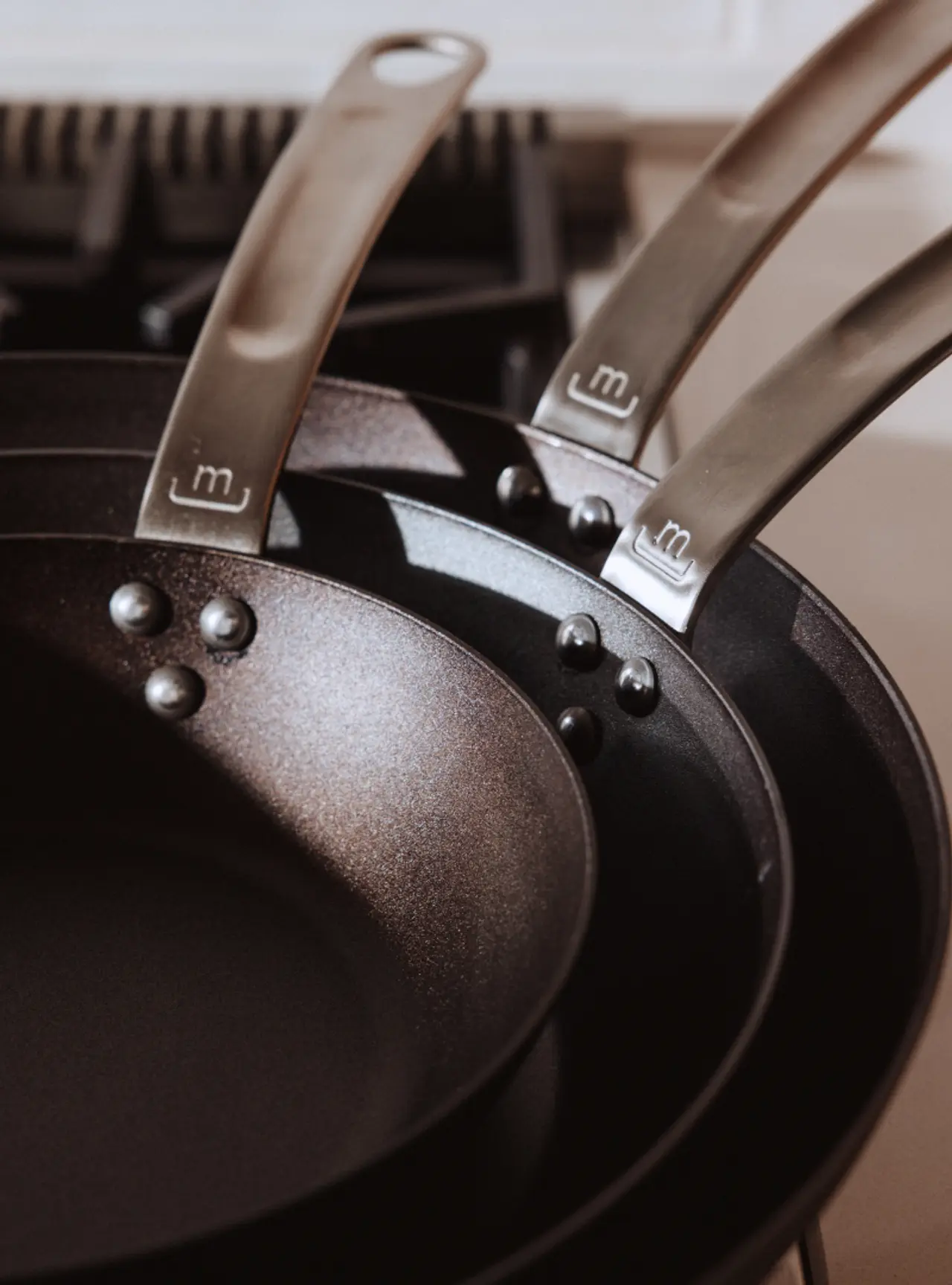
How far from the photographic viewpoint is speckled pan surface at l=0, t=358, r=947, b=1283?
0.26m

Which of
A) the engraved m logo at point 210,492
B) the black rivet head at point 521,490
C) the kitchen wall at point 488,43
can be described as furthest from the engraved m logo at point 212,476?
the kitchen wall at point 488,43

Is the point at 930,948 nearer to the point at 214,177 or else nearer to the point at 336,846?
the point at 336,846

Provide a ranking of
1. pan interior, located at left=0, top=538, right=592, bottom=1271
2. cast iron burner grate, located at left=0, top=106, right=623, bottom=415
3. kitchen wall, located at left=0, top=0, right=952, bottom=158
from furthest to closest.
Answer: kitchen wall, located at left=0, top=0, right=952, bottom=158, cast iron burner grate, located at left=0, top=106, right=623, bottom=415, pan interior, located at left=0, top=538, right=592, bottom=1271

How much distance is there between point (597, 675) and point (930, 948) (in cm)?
17

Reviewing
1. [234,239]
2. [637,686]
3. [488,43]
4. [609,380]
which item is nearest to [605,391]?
[609,380]

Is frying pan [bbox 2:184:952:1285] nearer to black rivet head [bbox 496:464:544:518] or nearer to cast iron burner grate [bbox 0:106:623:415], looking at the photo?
black rivet head [bbox 496:464:544:518]

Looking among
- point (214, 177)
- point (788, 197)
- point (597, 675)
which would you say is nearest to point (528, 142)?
point (214, 177)

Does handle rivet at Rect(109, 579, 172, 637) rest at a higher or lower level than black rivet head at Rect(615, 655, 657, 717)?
lower

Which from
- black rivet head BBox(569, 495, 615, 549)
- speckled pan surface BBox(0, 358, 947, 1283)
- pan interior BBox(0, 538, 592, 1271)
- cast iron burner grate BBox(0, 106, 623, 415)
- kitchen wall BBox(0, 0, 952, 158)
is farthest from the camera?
kitchen wall BBox(0, 0, 952, 158)

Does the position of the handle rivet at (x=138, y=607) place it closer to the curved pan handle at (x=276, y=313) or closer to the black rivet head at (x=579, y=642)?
the curved pan handle at (x=276, y=313)

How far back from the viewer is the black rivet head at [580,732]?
45 cm

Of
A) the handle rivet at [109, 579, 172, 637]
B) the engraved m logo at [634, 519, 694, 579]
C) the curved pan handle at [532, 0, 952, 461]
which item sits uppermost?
the curved pan handle at [532, 0, 952, 461]

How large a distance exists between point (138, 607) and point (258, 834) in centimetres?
9

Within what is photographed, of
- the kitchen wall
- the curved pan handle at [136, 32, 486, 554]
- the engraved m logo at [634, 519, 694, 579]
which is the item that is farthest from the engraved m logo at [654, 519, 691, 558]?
the kitchen wall
